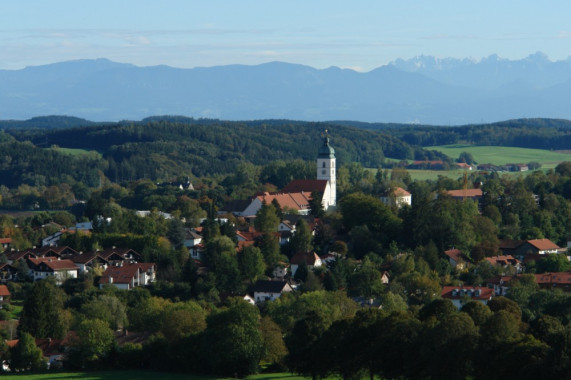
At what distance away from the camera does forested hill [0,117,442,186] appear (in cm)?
15475

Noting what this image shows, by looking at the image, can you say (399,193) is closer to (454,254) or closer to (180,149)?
(454,254)

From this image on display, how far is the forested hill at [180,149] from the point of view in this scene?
6093 inches

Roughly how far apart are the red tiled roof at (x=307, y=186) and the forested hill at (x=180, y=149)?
57.9 metres

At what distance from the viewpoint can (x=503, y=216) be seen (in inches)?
3187

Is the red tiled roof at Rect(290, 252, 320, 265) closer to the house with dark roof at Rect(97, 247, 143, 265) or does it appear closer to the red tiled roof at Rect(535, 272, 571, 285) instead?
the house with dark roof at Rect(97, 247, 143, 265)

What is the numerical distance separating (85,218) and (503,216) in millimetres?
29145

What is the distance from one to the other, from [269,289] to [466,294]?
1013 centimetres

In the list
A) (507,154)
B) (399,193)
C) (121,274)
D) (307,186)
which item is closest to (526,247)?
(399,193)

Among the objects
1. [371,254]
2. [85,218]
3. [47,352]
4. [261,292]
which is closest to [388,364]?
[47,352]

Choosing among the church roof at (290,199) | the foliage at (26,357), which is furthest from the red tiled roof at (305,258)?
the foliage at (26,357)

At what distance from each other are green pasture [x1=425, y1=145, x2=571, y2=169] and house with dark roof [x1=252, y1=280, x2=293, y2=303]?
93092 mm

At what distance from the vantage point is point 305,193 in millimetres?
88688

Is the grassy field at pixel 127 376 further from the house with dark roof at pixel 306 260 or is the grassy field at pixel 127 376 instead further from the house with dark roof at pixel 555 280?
the house with dark roof at pixel 306 260

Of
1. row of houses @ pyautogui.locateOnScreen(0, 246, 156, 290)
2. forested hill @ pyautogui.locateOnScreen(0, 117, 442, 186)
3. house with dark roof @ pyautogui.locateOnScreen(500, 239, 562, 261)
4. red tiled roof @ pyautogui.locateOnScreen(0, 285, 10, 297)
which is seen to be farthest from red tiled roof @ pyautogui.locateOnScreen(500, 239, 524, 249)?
forested hill @ pyautogui.locateOnScreen(0, 117, 442, 186)
